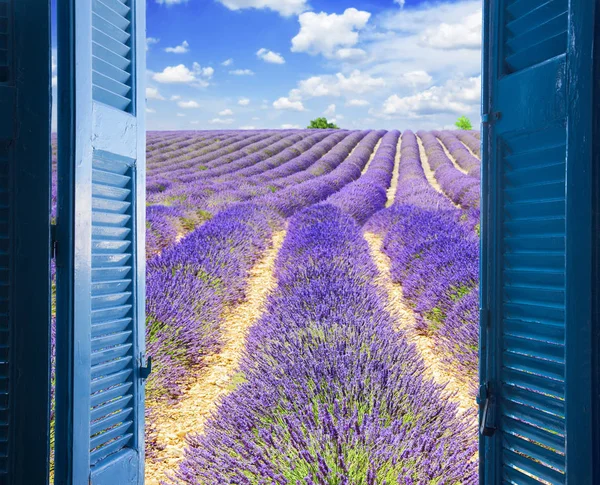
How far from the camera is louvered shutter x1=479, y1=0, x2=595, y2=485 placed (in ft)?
3.31

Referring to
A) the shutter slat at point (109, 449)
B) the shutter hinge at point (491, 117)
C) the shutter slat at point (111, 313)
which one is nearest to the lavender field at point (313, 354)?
the shutter slat at point (109, 449)

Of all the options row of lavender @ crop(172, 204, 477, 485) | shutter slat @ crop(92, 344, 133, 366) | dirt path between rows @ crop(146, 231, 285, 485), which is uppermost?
shutter slat @ crop(92, 344, 133, 366)

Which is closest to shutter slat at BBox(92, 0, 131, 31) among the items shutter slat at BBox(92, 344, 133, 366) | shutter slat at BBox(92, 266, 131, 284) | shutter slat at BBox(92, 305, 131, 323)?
shutter slat at BBox(92, 266, 131, 284)

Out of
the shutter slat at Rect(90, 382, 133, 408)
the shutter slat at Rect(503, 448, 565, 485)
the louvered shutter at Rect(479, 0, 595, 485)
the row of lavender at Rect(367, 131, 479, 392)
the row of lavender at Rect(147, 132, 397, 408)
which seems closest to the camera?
the louvered shutter at Rect(479, 0, 595, 485)

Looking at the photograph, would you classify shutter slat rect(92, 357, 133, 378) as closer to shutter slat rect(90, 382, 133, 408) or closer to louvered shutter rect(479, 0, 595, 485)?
shutter slat rect(90, 382, 133, 408)

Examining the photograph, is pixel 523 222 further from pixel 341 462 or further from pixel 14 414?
pixel 14 414

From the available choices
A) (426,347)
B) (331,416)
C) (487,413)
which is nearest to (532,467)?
(487,413)

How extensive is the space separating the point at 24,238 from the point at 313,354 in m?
1.42

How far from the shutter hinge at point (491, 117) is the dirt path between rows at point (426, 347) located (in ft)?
3.68

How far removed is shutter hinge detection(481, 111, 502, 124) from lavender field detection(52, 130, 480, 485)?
1028 mm

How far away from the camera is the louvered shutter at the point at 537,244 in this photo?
101cm

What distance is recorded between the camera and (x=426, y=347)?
3.65m

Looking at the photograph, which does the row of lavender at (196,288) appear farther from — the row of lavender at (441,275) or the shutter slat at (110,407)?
the row of lavender at (441,275)

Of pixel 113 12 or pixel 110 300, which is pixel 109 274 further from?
pixel 113 12
